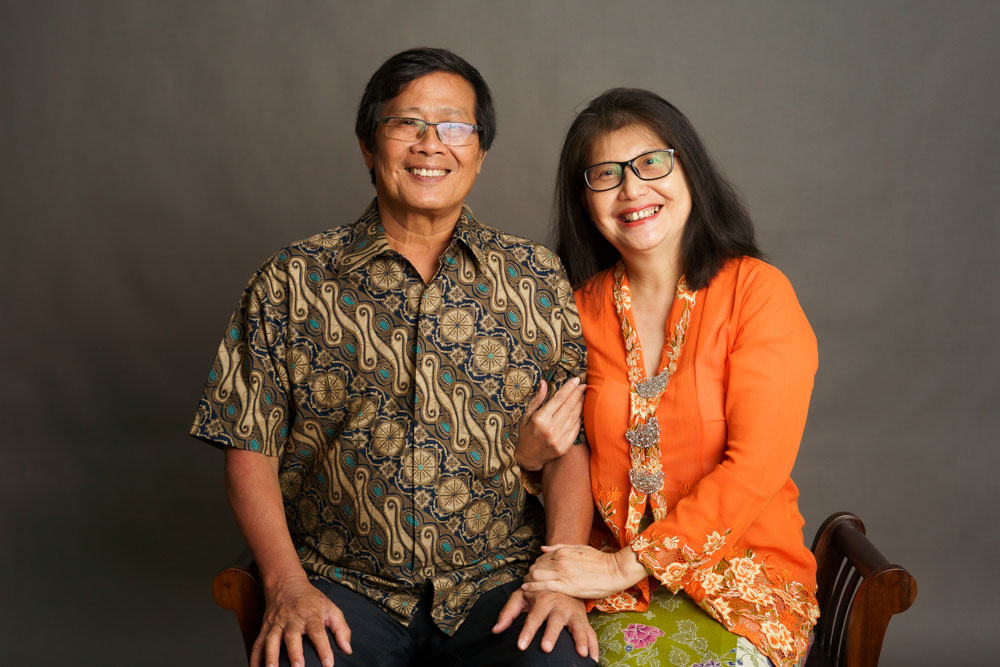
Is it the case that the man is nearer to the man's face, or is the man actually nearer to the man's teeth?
the man's face

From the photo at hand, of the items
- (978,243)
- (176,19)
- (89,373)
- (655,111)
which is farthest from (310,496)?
(978,243)

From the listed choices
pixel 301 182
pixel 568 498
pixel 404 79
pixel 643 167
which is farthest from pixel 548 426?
pixel 301 182

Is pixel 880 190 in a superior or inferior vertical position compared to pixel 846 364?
superior

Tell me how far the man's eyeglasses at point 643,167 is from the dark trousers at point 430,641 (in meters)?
1.08

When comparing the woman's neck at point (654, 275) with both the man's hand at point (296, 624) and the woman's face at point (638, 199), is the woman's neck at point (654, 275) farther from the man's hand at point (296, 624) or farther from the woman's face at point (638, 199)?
the man's hand at point (296, 624)

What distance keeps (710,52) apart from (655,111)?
1994 mm

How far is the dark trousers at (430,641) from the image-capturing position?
2107 millimetres

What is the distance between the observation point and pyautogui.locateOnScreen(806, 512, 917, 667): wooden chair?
210 centimetres

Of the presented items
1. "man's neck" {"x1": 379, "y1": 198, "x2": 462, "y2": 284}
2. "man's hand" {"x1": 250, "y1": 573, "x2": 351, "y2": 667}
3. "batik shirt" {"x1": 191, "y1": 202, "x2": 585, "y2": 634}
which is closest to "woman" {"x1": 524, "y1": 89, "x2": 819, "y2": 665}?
"batik shirt" {"x1": 191, "y1": 202, "x2": 585, "y2": 634}

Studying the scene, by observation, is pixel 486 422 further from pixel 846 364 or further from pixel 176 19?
pixel 176 19

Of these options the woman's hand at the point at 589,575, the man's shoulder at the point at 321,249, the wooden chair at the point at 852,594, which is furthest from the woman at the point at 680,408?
the man's shoulder at the point at 321,249

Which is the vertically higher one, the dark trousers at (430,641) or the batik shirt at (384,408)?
the batik shirt at (384,408)

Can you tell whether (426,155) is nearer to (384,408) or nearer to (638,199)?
(638,199)

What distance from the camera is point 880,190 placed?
414 cm
